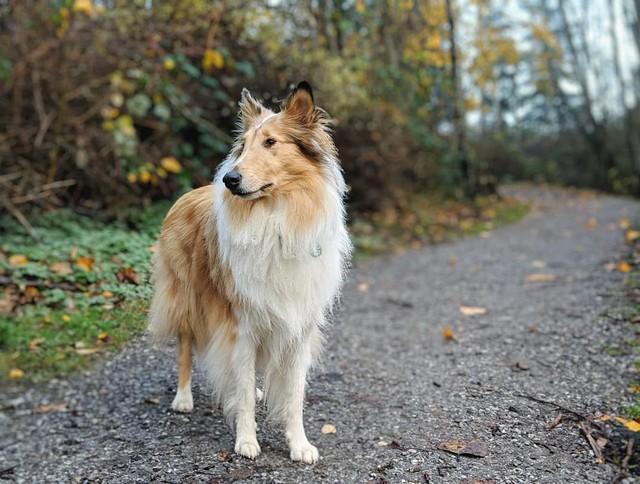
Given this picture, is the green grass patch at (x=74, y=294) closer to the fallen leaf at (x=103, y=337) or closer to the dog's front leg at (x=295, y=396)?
the fallen leaf at (x=103, y=337)

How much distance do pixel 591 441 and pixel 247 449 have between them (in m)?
2.07

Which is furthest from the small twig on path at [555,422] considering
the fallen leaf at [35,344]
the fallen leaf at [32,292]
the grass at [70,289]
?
the fallen leaf at [32,292]

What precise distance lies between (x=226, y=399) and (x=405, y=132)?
1050 centimetres

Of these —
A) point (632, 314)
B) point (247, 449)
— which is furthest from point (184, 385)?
point (632, 314)

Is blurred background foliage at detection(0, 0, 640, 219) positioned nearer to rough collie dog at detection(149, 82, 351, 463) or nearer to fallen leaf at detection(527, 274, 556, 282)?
rough collie dog at detection(149, 82, 351, 463)

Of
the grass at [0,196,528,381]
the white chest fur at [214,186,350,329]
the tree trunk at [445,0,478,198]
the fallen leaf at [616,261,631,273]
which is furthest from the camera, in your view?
the tree trunk at [445,0,478,198]

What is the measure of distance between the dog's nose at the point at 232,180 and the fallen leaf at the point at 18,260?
3.17 meters

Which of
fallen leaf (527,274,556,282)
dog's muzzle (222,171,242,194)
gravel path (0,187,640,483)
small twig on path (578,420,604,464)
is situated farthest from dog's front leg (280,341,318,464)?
fallen leaf (527,274,556,282)

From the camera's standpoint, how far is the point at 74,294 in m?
4.24

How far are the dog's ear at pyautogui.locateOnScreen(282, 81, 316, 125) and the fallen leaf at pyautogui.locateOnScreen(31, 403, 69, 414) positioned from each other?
2.78 m

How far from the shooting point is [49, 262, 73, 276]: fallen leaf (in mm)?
4533

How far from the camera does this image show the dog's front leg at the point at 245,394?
3.63 metres

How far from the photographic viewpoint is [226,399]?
12.5 ft

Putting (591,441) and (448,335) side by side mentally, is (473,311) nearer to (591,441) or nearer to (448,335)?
(448,335)
